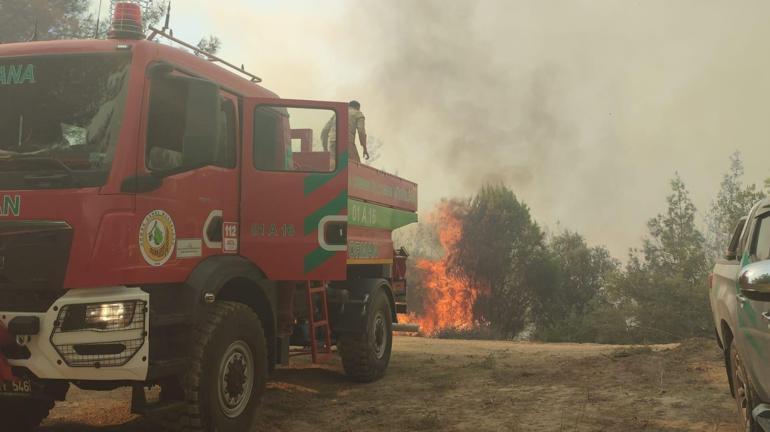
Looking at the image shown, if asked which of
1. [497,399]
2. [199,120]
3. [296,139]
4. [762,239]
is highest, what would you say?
[296,139]

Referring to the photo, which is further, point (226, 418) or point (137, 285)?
point (226, 418)

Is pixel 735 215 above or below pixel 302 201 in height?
above

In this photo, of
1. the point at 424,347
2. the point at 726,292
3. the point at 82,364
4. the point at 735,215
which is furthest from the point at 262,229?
the point at 735,215

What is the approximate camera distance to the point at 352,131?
9.53 metres

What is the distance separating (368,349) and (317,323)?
1174 millimetres

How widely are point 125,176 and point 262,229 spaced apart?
1711 mm

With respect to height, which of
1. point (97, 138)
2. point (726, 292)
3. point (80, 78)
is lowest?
point (726, 292)

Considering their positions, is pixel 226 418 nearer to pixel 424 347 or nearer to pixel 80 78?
pixel 80 78

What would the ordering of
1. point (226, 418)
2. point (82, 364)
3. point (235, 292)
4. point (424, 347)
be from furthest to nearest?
point (424, 347) < point (235, 292) < point (226, 418) < point (82, 364)

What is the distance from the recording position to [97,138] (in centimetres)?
459

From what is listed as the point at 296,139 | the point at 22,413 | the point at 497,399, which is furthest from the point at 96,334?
the point at 497,399

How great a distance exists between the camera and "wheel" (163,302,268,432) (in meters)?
4.86

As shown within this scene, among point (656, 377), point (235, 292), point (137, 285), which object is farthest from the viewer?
point (656, 377)

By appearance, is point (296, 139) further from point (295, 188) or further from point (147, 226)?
point (147, 226)
